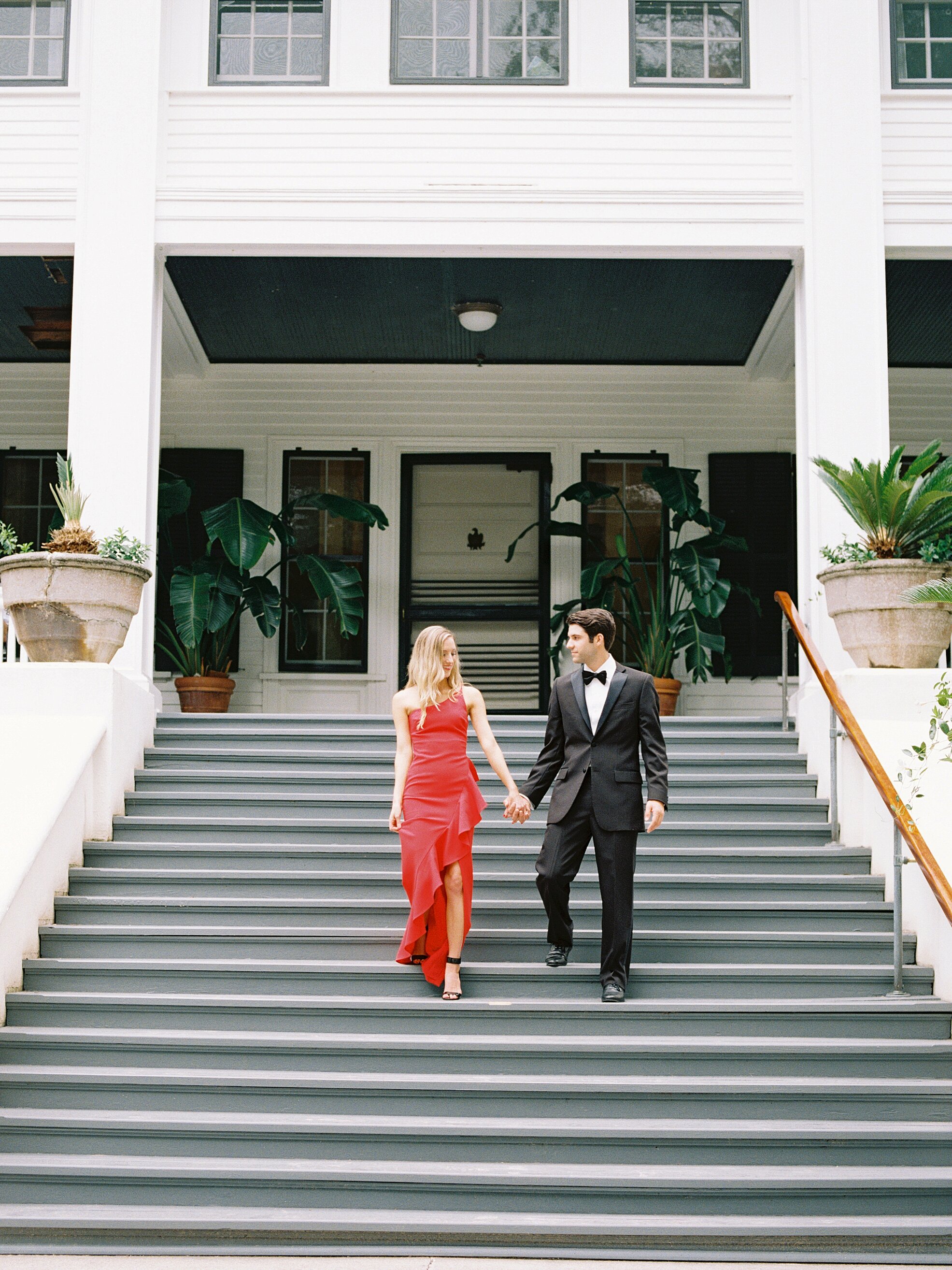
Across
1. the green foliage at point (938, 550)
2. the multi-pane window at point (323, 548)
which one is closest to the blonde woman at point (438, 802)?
the green foliage at point (938, 550)

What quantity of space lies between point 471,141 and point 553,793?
511cm

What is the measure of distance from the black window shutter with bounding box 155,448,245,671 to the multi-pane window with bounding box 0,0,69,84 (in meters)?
3.26

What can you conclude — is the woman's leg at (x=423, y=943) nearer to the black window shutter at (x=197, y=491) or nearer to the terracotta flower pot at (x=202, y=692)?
the terracotta flower pot at (x=202, y=692)

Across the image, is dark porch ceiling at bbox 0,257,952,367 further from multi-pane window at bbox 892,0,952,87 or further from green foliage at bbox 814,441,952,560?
green foliage at bbox 814,441,952,560

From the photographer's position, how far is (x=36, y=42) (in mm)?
9008

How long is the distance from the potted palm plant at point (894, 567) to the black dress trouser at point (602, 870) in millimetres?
2313

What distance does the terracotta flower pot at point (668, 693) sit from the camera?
33.1 feet

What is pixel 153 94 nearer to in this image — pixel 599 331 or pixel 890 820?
pixel 599 331

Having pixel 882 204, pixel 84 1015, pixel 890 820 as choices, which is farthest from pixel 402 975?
pixel 882 204

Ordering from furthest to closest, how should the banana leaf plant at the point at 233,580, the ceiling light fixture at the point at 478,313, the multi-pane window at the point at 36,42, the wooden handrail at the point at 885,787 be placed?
the ceiling light fixture at the point at 478,313, the banana leaf plant at the point at 233,580, the multi-pane window at the point at 36,42, the wooden handrail at the point at 885,787

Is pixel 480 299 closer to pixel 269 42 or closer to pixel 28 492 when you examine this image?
pixel 269 42

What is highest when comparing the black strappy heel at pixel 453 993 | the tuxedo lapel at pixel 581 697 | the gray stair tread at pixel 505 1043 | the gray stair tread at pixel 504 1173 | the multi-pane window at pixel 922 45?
the multi-pane window at pixel 922 45

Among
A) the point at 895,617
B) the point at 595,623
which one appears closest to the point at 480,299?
the point at 895,617

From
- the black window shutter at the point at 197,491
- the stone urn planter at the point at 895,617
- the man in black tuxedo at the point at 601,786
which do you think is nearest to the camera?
the man in black tuxedo at the point at 601,786
